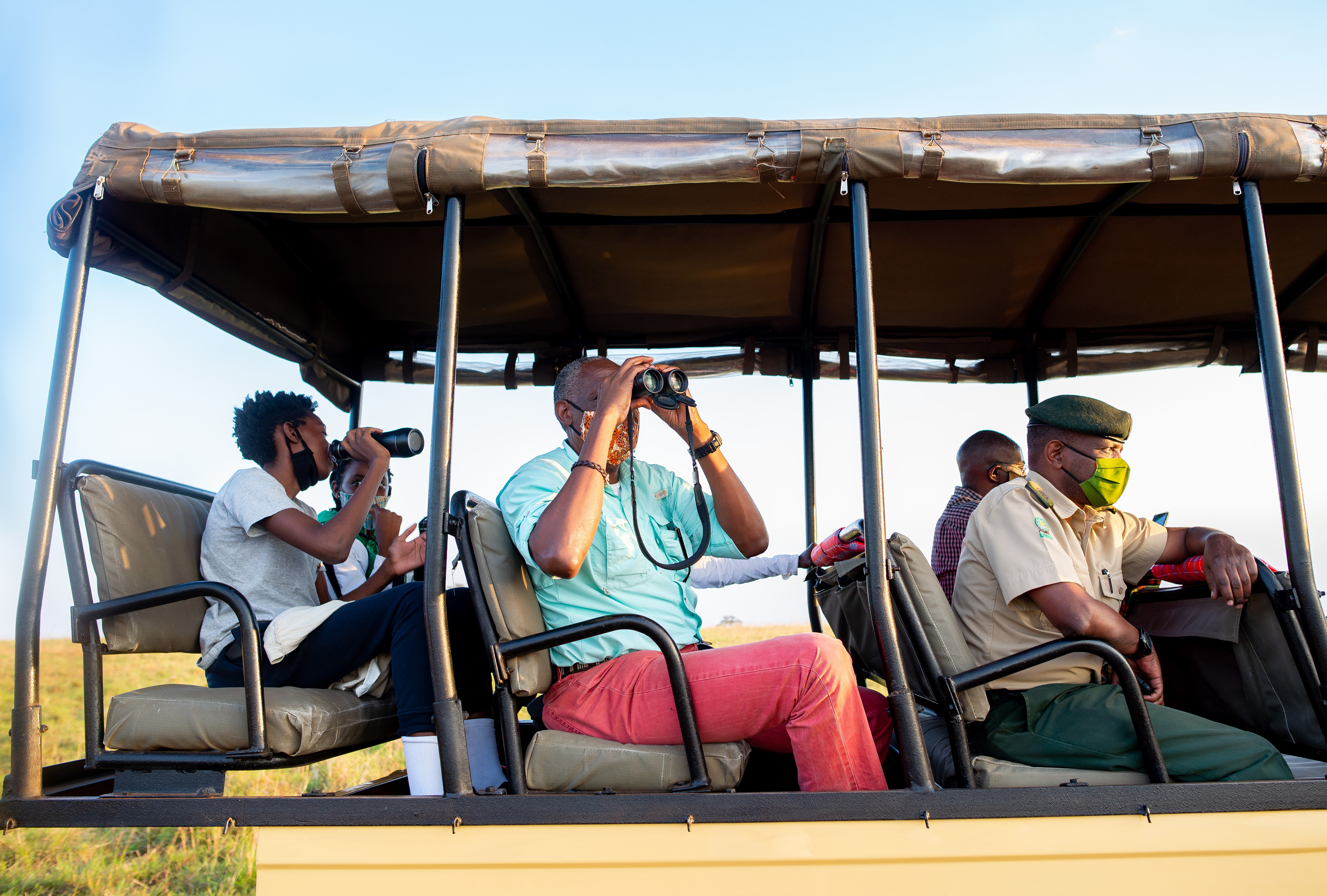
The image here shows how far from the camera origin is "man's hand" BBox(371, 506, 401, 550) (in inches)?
160

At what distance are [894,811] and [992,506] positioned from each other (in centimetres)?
95

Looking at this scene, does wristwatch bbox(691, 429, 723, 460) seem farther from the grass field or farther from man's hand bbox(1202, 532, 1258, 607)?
the grass field

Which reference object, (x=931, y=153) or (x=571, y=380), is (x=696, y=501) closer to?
(x=571, y=380)

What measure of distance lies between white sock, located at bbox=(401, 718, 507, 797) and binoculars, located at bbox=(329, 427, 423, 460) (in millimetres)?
1036

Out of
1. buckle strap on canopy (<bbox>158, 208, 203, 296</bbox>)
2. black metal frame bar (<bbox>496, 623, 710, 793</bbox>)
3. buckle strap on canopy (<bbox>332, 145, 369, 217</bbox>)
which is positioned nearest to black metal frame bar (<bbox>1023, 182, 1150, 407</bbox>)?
black metal frame bar (<bbox>496, 623, 710, 793</bbox>)

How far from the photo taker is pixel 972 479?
3590mm

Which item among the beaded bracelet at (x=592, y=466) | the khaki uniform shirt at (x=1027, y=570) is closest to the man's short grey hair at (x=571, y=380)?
the beaded bracelet at (x=592, y=466)

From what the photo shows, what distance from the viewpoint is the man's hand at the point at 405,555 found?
331cm

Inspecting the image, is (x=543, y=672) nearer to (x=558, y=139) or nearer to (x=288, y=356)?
(x=558, y=139)

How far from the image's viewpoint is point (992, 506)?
8.48ft

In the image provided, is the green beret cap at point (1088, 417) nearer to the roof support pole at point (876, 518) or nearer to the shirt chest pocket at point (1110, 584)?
the shirt chest pocket at point (1110, 584)

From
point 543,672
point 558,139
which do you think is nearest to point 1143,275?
point 558,139

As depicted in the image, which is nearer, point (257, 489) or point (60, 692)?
point (257, 489)

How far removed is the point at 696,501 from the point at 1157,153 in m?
1.61
